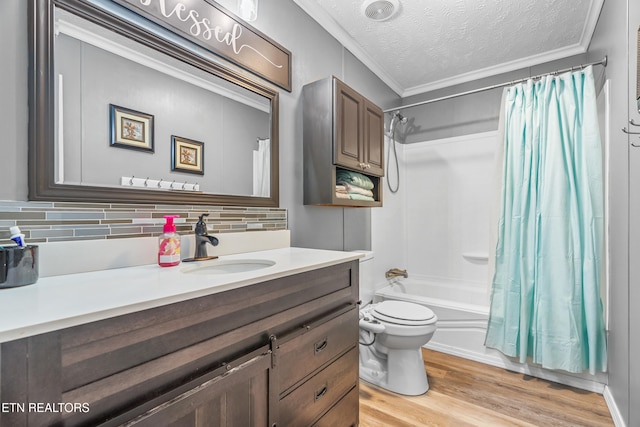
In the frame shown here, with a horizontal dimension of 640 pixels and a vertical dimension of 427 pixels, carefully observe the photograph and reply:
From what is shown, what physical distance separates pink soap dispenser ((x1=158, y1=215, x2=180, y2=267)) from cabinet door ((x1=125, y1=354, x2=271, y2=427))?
0.47m

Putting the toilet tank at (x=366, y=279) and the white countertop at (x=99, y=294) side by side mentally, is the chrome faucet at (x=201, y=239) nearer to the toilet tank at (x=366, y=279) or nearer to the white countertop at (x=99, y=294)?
the white countertop at (x=99, y=294)

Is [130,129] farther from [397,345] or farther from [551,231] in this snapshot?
[551,231]

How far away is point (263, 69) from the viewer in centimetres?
162

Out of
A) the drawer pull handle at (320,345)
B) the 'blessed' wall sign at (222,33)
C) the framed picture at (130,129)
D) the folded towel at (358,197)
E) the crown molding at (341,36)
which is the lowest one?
the drawer pull handle at (320,345)

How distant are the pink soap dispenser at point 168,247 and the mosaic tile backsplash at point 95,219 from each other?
95 millimetres

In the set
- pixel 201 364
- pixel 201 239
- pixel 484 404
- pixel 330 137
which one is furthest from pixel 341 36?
pixel 484 404

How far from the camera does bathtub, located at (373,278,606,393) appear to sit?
1.97m

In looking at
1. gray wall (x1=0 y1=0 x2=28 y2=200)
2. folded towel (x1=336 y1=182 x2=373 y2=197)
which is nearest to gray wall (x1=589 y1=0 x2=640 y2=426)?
folded towel (x1=336 y1=182 x2=373 y2=197)

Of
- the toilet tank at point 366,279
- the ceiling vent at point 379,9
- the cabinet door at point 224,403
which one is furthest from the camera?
the toilet tank at point 366,279

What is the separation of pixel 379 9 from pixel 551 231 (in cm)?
180

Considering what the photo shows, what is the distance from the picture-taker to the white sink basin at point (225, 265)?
1.17 meters

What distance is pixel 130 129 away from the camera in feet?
3.60

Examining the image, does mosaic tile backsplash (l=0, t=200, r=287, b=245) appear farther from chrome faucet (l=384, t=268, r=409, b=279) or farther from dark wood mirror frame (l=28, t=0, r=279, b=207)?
chrome faucet (l=384, t=268, r=409, b=279)

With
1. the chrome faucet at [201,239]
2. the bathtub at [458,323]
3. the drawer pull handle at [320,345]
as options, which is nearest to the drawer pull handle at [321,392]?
the drawer pull handle at [320,345]
